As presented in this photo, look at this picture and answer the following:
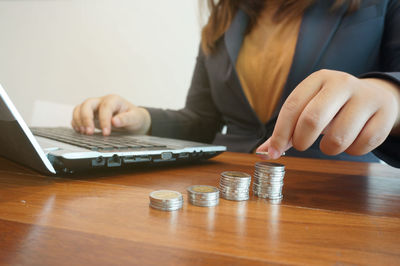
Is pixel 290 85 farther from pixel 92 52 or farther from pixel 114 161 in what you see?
pixel 92 52

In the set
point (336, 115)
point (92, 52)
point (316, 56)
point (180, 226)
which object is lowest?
point (180, 226)

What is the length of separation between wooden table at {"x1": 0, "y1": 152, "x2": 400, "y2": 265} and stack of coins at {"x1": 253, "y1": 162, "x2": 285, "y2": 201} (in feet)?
0.06

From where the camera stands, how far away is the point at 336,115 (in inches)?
16.7

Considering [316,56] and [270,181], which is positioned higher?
[316,56]

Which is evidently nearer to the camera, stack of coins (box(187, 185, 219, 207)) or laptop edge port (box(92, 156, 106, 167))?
stack of coins (box(187, 185, 219, 207))

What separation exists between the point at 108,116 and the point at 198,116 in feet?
1.74

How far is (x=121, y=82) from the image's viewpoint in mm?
2342

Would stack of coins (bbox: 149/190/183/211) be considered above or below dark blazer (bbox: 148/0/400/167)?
below

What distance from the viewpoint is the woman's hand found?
1.30 ft

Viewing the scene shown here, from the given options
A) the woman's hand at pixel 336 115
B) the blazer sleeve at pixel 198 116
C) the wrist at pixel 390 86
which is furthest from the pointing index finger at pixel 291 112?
the blazer sleeve at pixel 198 116

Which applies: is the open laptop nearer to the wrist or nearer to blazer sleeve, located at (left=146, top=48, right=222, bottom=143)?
the wrist

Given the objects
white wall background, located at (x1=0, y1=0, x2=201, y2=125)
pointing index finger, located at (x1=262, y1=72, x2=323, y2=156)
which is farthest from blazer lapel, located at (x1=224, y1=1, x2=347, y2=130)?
white wall background, located at (x1=0, y1=0, x2=201, y2=125)

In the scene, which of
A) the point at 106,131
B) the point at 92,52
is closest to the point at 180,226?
the point at 106,131

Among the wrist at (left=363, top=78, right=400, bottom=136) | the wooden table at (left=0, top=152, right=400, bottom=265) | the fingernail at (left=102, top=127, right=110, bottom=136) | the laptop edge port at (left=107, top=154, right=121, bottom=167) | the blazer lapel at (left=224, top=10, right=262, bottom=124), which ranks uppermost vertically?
the blazer lapel at (left=224, top=10, right=262, bottom=124)
